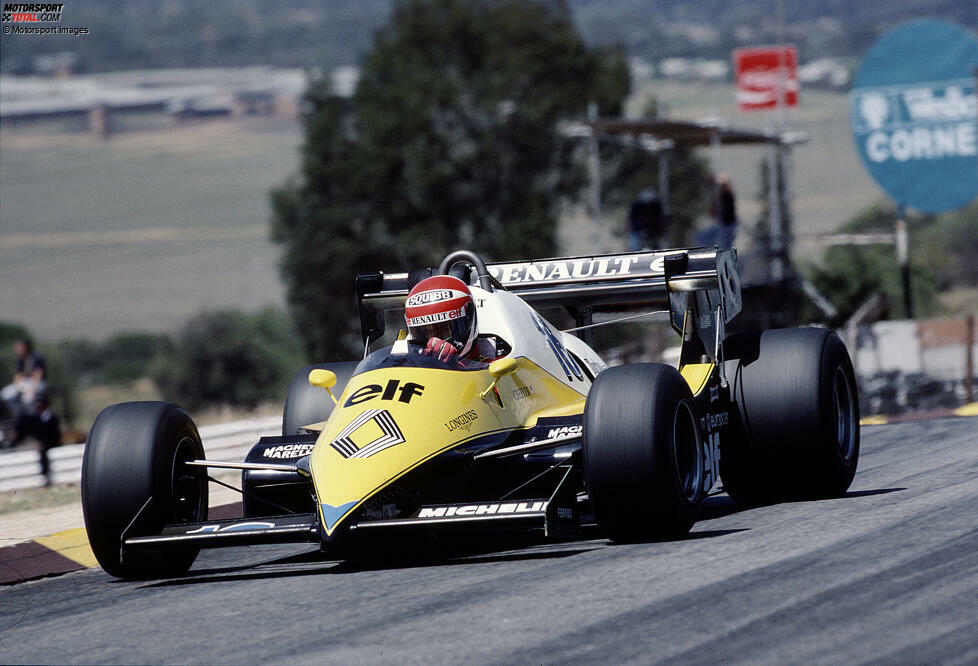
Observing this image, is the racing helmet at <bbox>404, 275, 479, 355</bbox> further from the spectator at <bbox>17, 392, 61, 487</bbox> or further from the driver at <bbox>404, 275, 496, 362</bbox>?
the spectator at <bbox>17, 392, 61, 487</bbox>

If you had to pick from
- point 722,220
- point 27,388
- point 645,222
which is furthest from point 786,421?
point 722,220

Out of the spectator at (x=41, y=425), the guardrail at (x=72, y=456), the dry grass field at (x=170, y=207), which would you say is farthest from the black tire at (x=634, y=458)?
the dry grass field at (x=170, y=207)

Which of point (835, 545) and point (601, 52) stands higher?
point (601, 52)

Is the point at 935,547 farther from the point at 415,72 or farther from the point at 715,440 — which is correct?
the point at 415,72

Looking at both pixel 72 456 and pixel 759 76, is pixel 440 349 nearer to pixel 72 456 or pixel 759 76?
pixel 72 456

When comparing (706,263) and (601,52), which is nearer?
(706,263)

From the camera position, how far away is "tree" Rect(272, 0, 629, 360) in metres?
49.6

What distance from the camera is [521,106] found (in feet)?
167

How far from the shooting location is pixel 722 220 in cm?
2033

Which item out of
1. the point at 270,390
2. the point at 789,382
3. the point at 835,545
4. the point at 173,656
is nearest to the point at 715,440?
the point at 789,382

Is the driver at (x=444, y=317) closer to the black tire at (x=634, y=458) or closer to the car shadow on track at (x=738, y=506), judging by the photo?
the black tire at (x=634, y=458)

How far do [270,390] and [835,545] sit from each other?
51756 mm

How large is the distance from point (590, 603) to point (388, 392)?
1979 millimetres

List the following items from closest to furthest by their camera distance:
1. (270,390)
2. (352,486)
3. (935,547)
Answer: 1. (935,547)
2. (352,486)
3. (270,390)
